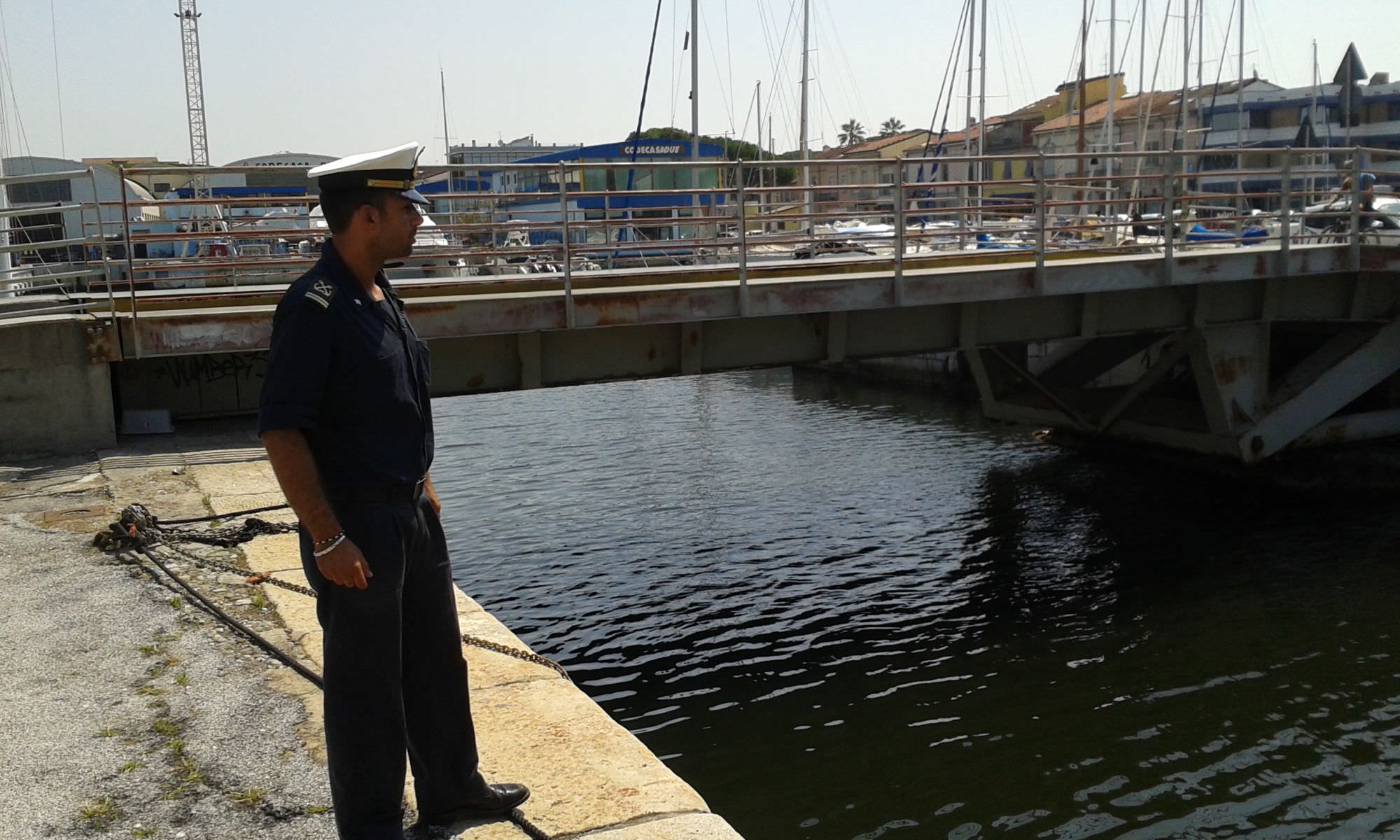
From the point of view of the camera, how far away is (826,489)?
1875cm

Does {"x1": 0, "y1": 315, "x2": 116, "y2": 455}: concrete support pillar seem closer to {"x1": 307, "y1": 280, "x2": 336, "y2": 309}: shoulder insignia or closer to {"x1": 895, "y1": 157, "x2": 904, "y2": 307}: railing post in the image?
{"x1": 307, "y1": 280, "x2": 336, "y2": 309}: shoulder insignia

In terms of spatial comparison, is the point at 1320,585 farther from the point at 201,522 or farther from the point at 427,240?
the point at 427,240

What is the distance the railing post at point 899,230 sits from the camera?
11.9 metres

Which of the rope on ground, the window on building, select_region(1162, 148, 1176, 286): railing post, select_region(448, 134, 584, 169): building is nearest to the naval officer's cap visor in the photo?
the rope on ground

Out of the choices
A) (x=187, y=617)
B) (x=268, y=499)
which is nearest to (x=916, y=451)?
(x=268, y=499)

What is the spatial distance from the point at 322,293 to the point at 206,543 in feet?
13.0

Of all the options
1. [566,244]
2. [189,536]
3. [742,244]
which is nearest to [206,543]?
[189,536]

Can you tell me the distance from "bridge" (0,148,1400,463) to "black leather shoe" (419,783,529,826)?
204 inches

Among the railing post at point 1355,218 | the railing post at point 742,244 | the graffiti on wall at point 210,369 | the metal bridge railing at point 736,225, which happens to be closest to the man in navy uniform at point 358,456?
the metal bridge railing at point 736,225

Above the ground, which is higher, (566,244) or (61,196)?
(61,196)

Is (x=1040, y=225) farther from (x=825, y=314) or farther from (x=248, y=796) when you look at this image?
(x=248, y=796)

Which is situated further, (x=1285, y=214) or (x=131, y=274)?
(x=1285, y=214)

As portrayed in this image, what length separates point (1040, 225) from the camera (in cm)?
1295

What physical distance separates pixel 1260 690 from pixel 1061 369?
11.3 m
